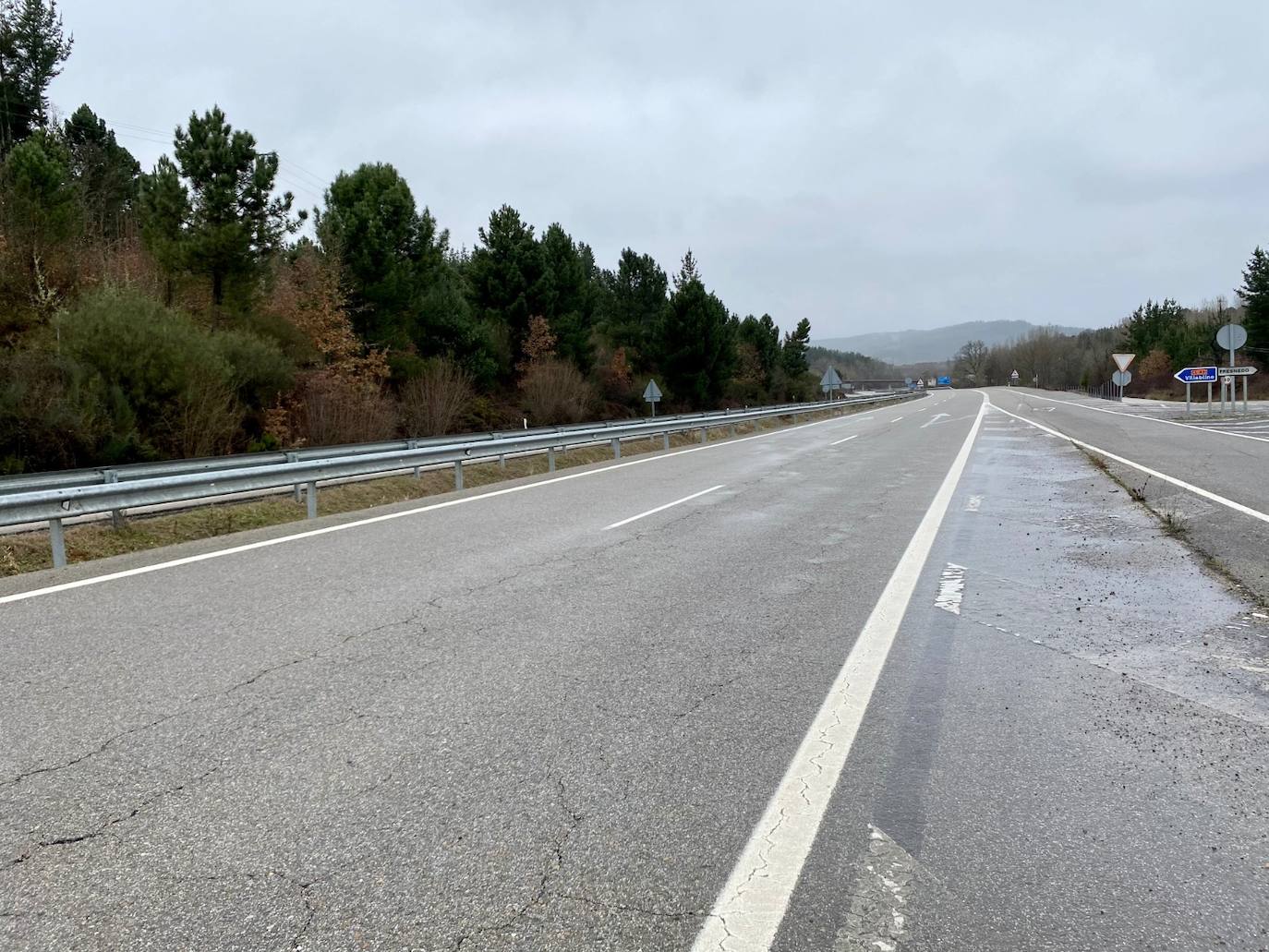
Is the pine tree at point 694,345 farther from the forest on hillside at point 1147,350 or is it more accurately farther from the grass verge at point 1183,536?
the grass verge at point 1183,536

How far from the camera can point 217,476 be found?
374 inches

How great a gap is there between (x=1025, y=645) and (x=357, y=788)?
3.93 m


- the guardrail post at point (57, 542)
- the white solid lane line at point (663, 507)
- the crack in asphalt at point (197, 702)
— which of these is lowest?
the crack in asphalt at point (197, 702)

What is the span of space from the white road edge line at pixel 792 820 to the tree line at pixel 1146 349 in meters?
51.6

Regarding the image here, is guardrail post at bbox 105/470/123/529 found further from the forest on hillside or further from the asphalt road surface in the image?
the forest on hillside

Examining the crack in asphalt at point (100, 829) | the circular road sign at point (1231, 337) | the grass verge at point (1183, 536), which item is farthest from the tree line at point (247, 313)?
the circular road sign at point (1231, 337)

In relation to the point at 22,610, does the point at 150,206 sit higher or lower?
higher

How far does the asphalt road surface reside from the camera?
7.91 ft

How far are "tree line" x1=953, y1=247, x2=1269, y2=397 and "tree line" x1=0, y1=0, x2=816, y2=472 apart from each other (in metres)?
38.2

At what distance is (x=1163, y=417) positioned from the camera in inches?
1293

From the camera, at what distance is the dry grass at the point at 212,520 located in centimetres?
1091

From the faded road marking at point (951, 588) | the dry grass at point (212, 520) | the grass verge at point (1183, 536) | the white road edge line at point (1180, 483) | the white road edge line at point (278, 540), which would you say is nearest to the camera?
the faded road marking at point (951, 588)

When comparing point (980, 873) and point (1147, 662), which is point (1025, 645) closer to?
point (1147, 662)

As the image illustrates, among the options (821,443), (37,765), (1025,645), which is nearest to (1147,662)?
(1025,645)
